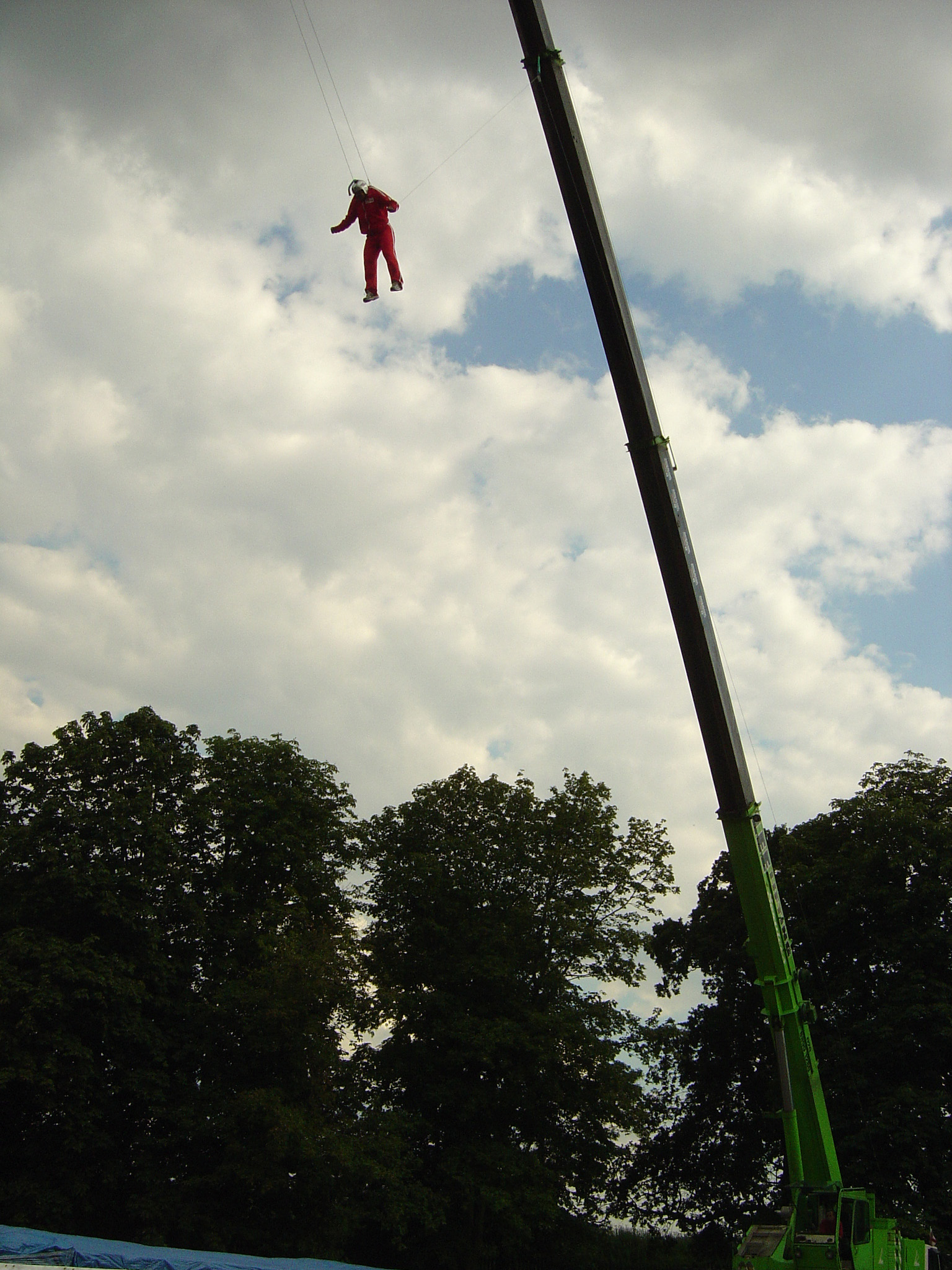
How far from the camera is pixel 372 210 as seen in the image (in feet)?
35.7

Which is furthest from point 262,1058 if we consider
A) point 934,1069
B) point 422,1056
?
point 934,1069

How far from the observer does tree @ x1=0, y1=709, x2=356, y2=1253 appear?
71.4 feet

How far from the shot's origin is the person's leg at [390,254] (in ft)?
35.7

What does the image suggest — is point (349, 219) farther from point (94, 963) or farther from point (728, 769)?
point (94, 963)

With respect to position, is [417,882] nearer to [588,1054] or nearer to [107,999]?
[588,1054]

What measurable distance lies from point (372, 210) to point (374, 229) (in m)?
0.20

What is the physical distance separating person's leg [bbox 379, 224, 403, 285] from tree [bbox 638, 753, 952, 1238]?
2098 cm

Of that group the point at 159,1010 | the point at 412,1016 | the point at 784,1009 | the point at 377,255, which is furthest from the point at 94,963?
the point at 377,255

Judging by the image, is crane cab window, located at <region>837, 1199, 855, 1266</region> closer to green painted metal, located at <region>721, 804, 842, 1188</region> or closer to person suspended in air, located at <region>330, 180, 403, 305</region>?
green painted metal, located at <region>721, 804, 842, 1188</region>

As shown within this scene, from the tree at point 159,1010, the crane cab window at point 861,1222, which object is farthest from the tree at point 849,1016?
the crane cab window at point 861,1222

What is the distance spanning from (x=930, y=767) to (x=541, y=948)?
493 inches

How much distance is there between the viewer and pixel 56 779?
25.6 meters

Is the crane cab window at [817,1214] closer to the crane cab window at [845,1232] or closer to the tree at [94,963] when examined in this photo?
the crane cab window at [845,1232]

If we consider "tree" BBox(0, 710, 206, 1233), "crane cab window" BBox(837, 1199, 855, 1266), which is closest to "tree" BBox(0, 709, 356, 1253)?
"tree" BBox(0, 710, 206, 1233)
